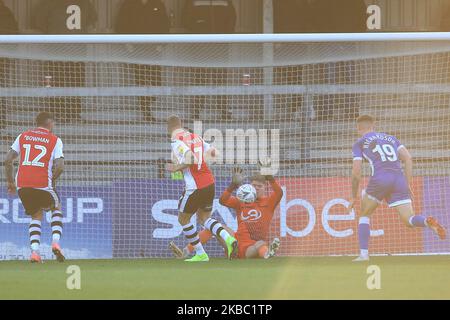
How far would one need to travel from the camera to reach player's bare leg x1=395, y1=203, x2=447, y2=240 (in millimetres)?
11555

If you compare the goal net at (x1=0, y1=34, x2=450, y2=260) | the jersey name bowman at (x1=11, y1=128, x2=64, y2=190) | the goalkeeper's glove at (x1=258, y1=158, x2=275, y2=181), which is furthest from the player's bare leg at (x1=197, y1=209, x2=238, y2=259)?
the jersey name bowman at (x1=11, y1=128, x2=64, y2=190)

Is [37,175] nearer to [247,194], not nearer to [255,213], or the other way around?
[247,194]

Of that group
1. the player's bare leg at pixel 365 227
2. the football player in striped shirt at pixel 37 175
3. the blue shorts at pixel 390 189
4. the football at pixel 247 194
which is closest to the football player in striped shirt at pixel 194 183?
the football at pixel 247 194

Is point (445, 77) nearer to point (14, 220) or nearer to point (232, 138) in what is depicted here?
point (232, 138)

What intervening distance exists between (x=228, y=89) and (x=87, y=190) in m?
2.42

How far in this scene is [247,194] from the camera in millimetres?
12945

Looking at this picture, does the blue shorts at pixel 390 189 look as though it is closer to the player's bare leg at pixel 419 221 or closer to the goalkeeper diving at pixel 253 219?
the player's bare leg at pixel 419 221

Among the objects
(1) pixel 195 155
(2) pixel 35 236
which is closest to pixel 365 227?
(1) pixel 195 155

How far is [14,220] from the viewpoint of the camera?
44.3 ft

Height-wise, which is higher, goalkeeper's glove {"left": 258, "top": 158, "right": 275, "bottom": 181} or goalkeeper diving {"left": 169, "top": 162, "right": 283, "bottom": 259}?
goalkeeper's glove {"left": 258, "top": 158, "right": 275, "bottom": 181}

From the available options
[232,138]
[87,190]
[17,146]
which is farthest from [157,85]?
[17,146]

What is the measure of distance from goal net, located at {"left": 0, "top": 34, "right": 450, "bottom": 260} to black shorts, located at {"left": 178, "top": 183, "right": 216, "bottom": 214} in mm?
1319

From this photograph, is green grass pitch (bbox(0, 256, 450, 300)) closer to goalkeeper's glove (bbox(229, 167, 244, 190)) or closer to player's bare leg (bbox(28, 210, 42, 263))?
player's bare leg (bbox(28, 210, 42, 263))

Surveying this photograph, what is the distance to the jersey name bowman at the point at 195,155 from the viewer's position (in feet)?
40.4
